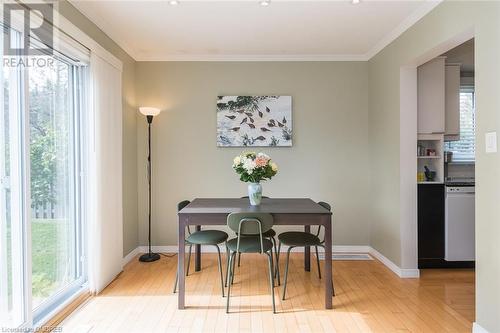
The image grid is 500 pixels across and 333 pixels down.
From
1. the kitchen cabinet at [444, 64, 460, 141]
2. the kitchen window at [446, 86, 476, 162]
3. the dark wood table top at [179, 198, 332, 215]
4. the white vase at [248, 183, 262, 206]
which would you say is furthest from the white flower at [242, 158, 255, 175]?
the kitchen window at [446, 86, 476, 162]

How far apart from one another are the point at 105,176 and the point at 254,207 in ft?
4.91

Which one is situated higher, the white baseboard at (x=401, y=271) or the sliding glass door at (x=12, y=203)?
the sliding glass door at (x=12, y=203)

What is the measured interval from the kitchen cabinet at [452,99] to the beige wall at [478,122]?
2.43ft

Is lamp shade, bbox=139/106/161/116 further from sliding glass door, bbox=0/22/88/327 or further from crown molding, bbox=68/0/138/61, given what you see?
sliding glass door, bbox=0/22/88/327

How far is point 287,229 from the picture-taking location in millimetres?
4098

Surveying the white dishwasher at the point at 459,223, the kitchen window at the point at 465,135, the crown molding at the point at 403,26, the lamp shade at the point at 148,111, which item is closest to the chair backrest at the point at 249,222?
the lamp shade at the point at 148,111

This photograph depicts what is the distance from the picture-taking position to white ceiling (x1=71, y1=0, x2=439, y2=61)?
9.01 ft

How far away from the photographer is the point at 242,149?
4.07 m

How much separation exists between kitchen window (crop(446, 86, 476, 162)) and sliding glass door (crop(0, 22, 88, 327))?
462 centimetres

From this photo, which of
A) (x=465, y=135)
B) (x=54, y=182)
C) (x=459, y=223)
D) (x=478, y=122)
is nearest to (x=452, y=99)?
(x=465, y=135)

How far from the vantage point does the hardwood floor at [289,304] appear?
2322 mm

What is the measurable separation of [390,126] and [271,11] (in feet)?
6.02

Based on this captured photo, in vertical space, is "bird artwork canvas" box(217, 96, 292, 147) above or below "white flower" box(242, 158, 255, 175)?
above

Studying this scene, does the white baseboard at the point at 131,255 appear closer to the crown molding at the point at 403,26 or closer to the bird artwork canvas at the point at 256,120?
the bird artwork canvas at the point at 256,120
